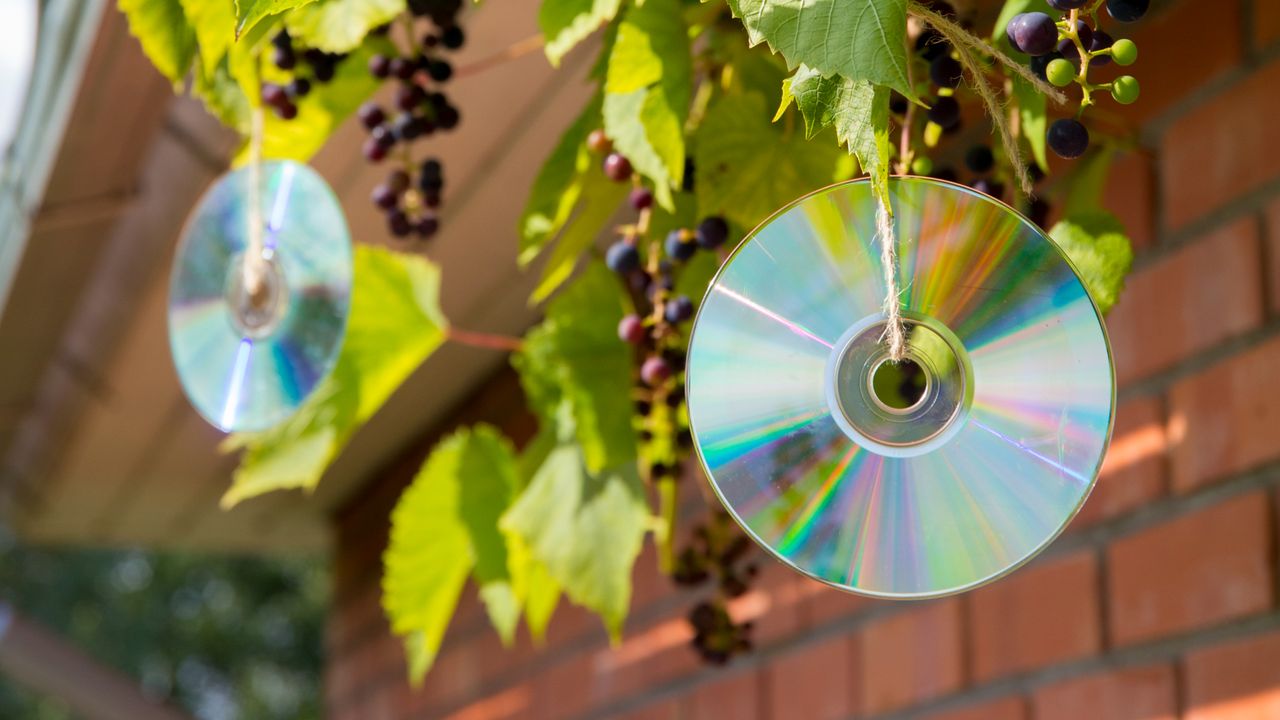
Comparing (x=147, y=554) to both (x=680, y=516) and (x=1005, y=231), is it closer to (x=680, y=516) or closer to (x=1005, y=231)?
(x=680, y=516)

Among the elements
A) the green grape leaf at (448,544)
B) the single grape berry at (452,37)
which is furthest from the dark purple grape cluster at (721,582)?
the single grape berry at (452,37)

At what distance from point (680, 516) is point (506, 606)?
104cm

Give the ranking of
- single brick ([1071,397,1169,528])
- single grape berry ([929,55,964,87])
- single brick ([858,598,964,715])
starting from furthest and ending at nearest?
1. single brick ([858,598,964,715])
2. single brick ([1071,397,1169,528])
3. single grape berry ([929,55,964,87])

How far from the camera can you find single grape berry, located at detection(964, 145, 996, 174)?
0.67 meters

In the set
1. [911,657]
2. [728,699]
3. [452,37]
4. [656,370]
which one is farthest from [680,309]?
[728,699]

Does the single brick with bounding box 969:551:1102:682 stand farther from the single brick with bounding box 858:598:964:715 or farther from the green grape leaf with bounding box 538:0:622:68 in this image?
the green grape leaf with bounding box 538:0:622:68

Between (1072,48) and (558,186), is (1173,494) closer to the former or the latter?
(558,186)

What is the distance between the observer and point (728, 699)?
172 centimetres

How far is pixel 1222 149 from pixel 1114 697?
1.33 feet

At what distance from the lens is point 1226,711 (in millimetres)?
972

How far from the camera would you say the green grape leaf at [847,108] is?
0.42 metres

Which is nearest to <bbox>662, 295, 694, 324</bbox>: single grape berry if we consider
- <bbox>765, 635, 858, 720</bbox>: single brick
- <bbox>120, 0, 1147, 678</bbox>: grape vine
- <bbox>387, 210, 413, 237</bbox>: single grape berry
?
<bbox>120, 0, 1147, 678</bbox>: grape vine

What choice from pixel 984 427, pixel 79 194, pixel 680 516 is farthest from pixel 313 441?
pixel 680 516

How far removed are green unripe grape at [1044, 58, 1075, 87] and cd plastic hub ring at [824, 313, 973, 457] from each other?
0.28 ft
